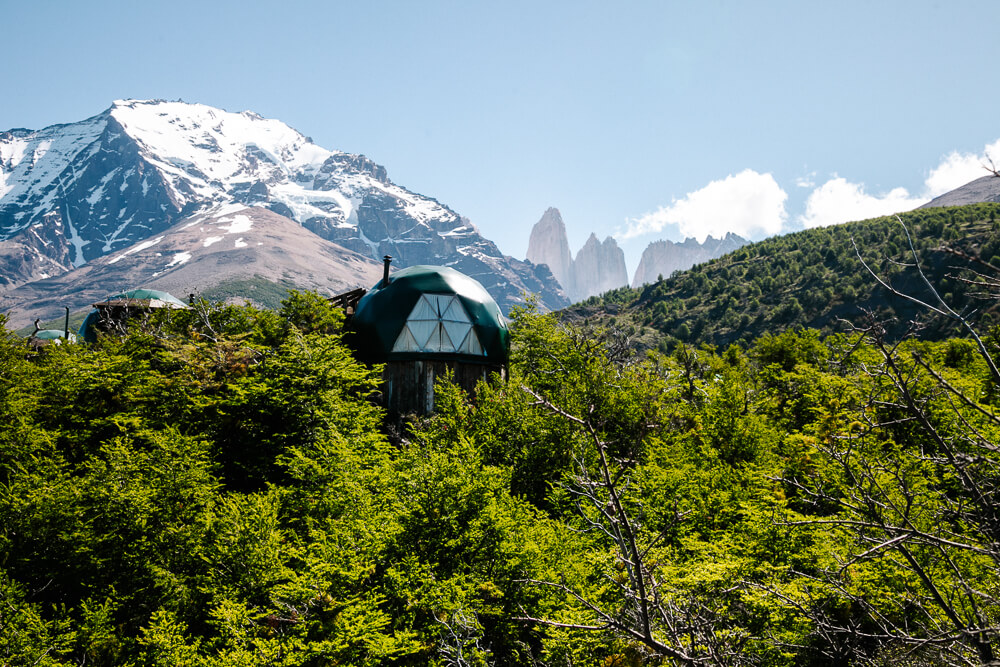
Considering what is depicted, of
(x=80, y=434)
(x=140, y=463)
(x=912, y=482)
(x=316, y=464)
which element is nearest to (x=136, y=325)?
(x=80, y=434)

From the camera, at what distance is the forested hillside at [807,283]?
79.4m

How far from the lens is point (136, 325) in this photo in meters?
25.8

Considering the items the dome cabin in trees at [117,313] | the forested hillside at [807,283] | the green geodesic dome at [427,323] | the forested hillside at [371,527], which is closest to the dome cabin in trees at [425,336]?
the green geodesic dome at [427,323]

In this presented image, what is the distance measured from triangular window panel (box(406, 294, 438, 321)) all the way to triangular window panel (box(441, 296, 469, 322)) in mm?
518

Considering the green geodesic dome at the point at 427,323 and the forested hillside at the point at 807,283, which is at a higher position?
the forested hillside at the point at 807,283

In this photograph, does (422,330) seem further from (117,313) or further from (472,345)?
(117,313)

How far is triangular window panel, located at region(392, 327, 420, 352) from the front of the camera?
27500 millimetres

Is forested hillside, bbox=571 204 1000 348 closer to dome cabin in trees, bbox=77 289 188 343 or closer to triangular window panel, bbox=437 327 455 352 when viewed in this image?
triangular window panel, bbox=437 327 455 352

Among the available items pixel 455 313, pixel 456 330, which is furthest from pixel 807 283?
pixel 456 330

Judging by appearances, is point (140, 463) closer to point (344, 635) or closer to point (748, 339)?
point (344, 635)

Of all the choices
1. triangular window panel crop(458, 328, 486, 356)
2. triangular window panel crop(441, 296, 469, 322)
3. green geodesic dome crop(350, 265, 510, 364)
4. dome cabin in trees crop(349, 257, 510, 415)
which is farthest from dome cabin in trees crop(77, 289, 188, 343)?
triangular window panel crop(458, 328, 486, 356)

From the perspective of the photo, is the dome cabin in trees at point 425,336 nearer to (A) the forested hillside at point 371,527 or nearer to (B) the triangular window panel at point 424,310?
(B) the triangular window panel at point 424,310

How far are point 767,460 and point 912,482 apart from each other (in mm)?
4886

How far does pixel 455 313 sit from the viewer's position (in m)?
28.9
